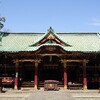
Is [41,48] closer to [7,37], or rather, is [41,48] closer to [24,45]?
[24,45]

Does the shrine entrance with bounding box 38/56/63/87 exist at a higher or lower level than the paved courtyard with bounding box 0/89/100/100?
higher

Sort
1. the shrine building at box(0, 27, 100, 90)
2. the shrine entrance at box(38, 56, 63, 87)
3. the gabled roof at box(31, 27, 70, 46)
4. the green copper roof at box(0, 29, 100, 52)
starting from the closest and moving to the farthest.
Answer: the shrine building at box(0, 27, 100, 90) → the gabled roof at box(31, 27, 70, 46) → the green copper roof at box(0, 29, 100, 52) → the shrine entrance at box(38, 56, 63, 87)

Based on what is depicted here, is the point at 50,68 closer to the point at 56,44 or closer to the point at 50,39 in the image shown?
the point at 50,39

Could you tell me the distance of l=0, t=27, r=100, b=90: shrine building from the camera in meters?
32.4

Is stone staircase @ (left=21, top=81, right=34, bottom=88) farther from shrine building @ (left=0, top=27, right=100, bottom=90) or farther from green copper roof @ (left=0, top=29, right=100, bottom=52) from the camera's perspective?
green copper roof @ (left=0, top=29, right=100, bottom=52)

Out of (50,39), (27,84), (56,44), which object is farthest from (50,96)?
(50,39)

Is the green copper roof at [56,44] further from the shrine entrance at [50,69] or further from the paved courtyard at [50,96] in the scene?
the paved courtyard at [50,96]

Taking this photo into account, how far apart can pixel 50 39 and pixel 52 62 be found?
9.73 ft

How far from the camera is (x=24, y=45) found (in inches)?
1411

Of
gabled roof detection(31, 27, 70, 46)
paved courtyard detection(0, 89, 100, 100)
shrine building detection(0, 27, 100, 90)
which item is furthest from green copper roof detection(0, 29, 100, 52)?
paved courtyard detection(0, 89, 100, 100)

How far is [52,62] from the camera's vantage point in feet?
112

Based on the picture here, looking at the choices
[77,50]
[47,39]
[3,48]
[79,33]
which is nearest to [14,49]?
[3,48]

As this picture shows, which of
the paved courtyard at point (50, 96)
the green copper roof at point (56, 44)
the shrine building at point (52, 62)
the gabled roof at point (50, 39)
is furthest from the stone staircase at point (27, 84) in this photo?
the paved courtyard at point (50, 96)

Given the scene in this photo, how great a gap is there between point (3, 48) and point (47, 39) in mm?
5576
